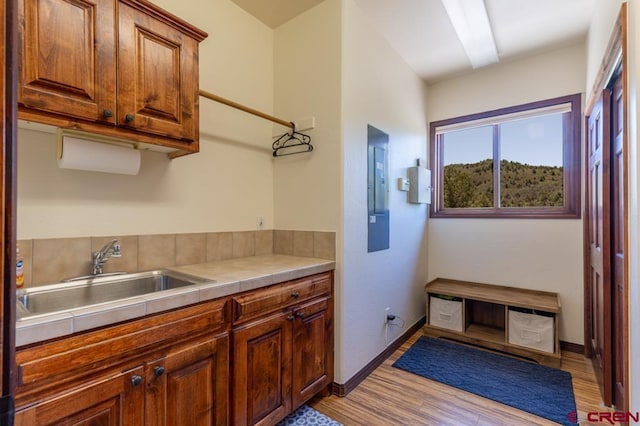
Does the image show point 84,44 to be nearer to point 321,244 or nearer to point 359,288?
point 321,244

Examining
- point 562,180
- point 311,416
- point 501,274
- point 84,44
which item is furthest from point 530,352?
point 84,44

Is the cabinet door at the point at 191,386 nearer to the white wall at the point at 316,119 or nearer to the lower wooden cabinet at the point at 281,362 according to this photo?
the lower wooden cabinet at the point at 281,362

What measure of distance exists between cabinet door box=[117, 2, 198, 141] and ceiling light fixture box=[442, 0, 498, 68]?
1.87 meters

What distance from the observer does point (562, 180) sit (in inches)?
112

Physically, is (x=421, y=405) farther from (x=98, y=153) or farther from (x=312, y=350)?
(x=98, y=153)

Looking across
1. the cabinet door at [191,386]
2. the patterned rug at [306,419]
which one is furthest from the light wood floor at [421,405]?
the cabinet door at [191,386]

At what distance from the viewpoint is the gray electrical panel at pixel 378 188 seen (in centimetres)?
237

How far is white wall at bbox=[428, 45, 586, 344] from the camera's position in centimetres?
273

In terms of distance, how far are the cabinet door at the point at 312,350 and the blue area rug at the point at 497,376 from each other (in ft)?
2.63

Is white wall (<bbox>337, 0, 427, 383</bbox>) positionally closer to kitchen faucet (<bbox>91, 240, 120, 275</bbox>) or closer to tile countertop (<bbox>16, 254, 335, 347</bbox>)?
tile countertop (<bbox>16, 254, 335, 347</bbox>)

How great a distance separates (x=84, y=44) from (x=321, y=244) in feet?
5.28

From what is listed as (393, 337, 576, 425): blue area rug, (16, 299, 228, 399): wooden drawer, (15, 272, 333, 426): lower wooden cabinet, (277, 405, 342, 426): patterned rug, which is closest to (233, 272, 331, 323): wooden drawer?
(15, 272, 333, 426): lower wooden cabinet

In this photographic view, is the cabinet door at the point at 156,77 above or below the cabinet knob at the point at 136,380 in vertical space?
above

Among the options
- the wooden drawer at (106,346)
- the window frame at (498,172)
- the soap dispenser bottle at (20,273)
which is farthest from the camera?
the window frame at (498,172)
